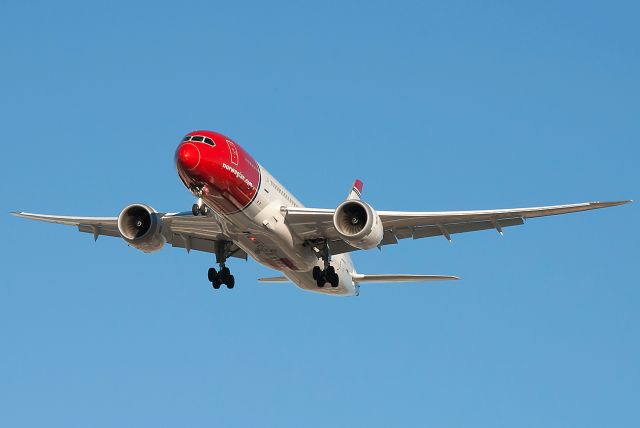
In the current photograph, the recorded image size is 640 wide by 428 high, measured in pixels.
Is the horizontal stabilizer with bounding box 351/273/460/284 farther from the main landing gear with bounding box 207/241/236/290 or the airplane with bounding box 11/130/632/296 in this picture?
the main landing gear with bounding box 207/241/236/290

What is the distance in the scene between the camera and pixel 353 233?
120ft

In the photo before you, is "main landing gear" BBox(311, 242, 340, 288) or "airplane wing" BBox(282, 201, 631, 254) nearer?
"airplane wing" BBox(282, 201, 631, 254)

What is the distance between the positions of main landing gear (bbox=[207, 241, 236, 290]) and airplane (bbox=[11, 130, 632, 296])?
1.5 inches

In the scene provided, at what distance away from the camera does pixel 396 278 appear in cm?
4362

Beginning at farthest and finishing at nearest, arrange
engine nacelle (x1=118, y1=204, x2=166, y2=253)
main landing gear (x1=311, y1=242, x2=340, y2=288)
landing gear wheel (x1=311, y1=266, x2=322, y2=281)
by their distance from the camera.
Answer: landing gear wheel (x1=311, y1=266, x2=322, y2=281)
main landing gear (x1=311, y1=242, x2=340, y2=288)
engine nacelle (x1=118, y1=204, x2=166, y2=253)

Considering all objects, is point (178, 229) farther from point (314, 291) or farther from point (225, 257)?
point (314, 291)

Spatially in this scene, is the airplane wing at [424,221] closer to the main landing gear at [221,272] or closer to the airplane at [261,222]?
the airplane at [261,222]

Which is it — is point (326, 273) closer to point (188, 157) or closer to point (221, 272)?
point (221, 272)

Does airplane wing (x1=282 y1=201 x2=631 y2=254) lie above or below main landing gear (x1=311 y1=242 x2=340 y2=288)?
above

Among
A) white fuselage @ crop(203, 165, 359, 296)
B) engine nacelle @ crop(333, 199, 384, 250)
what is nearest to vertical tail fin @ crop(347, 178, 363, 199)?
white fuselage @ crop(203, 165, 359, 296)

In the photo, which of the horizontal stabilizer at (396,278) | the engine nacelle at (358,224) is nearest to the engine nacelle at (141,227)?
the engine nacelle at (358,224)

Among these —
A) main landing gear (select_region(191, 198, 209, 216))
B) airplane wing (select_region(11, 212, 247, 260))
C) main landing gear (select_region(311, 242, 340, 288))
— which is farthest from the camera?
main landing gear (select_region(311, 242, 340, 288))

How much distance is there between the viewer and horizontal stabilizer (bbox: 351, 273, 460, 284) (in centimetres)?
4138

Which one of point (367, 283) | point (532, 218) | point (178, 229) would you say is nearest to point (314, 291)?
point (367, 283)
